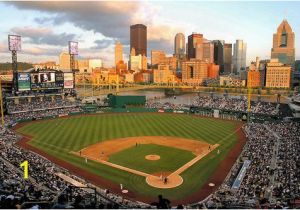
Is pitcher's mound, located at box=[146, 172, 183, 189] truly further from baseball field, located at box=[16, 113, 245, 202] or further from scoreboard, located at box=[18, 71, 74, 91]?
scoreboard, located at box=[18, 71, 74, 91]

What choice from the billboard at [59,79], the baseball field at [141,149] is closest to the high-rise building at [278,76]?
the baseball field at [141,149]

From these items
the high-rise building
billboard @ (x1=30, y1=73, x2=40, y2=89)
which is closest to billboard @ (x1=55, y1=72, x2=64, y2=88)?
billboard @ (x1=30, y1=73, x2=40, y2=89)

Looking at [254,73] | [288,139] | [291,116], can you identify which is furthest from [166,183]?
[254,73]

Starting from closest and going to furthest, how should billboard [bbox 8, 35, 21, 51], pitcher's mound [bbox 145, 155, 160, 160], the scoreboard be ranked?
pitcher's mound [bbox 145, 155, 160, 160], billboard [bbox 8, 35, 21, 51], the scoreboard

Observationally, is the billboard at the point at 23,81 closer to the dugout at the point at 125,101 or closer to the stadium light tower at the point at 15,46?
the stadium light tower at the point at 15,46

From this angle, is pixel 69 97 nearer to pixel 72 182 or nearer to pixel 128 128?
pixel 128 128

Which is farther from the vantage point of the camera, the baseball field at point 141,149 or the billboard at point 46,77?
the billboard at point 46,77

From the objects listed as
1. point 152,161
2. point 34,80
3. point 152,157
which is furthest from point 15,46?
point 152,161
